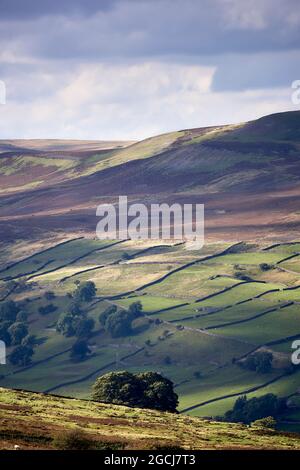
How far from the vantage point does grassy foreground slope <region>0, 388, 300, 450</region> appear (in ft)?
238

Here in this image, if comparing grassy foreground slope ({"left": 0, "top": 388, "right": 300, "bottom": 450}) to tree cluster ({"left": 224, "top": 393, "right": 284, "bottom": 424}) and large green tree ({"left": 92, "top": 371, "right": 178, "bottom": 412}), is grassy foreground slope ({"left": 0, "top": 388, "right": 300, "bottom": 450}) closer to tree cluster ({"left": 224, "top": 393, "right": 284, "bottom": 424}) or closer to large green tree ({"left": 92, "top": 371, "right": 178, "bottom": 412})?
large green tree ({"left": 92, "top": 371, "right": 178, "bottom": 412})

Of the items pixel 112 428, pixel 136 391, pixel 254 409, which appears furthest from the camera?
pixel 254 409

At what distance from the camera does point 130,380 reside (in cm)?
12144

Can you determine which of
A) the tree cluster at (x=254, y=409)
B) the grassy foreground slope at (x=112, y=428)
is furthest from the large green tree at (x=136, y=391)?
the tree cluster at (x=254, y=409)

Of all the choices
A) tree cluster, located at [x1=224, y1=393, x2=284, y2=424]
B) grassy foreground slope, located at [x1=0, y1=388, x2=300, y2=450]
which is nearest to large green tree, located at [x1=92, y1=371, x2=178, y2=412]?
grassy foreground slope, located at [x1=0, y1=388, x2=300, y2=450]

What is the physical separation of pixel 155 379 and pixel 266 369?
233 ft

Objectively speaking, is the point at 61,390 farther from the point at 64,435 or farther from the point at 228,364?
the point at 64,435

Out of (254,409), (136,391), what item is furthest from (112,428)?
(254,409)

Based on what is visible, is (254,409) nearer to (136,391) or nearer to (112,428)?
(136,391)

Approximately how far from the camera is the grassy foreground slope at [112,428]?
72688 mm

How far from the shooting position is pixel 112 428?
82.8 m

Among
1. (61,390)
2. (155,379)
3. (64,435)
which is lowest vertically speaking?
(61,390)

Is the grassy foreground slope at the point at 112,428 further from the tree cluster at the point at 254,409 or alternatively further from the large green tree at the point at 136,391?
the tree cluster at the point at 254,409
